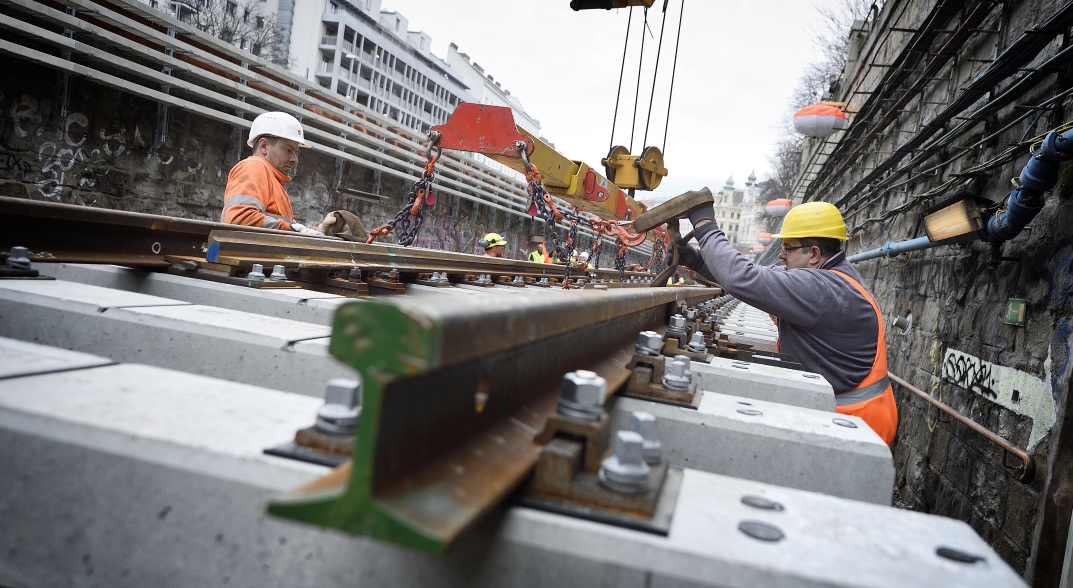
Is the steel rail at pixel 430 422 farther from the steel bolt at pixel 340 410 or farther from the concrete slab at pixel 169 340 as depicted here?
the concrete slab at pixel 169 340

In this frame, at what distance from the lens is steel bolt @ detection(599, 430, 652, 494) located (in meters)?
0.98

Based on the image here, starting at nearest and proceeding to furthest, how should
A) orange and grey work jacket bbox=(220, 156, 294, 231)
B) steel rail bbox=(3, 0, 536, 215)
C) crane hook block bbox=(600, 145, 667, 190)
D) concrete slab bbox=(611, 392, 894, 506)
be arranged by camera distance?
1. concrete slab bbox=(611, 392, 894, 506)
2. orange and grey work jacket bbox=(220, 156, 294, 231)
3. steel rail bbox=(3, 0, 536, 215)
4. crane hook block bbox=(600, 145, 667, 190)

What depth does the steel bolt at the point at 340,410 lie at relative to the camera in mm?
1030

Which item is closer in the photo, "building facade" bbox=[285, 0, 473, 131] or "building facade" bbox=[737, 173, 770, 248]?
"building facade" bbox=[285, 0, 473, 131]

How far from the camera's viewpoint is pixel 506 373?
1.17 meters

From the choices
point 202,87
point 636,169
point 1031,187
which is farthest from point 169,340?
point 202,87

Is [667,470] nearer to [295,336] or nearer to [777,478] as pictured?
[777,478]

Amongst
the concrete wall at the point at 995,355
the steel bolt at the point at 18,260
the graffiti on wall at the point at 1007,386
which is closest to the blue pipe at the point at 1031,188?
the concrete wall at the point at 995,355

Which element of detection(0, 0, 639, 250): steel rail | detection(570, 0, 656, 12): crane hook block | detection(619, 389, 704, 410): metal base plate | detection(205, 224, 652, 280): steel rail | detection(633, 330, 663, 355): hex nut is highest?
detection(570, 0, 656, 12): crane hook block

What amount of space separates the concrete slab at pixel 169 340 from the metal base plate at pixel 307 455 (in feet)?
2.30

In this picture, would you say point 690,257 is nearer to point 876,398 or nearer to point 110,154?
point 876,398

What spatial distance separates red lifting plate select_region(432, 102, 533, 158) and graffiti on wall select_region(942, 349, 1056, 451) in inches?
158

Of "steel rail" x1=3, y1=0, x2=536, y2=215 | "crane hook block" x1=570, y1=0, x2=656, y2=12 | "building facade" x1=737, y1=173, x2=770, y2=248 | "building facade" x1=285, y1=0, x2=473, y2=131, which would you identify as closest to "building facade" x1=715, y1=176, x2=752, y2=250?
"building facade" x1=737, y1=173, x2=770, y2=248

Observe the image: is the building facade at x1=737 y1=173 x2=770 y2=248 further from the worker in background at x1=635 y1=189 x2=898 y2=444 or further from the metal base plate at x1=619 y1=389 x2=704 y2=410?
the metal base plate at x1=619 y1=389 x2=704 y2=410
